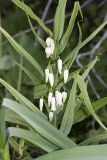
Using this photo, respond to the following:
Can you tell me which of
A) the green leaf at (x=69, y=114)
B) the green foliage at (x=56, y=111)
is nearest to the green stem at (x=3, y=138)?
the green foliage at (x=56, y=111)

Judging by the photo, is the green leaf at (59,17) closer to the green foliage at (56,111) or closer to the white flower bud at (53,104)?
the green foliage at (56,111)

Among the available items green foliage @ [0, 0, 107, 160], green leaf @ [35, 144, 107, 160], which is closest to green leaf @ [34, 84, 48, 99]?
green foliage @ [0, 0, 107, 160]

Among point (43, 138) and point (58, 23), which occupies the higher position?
point (58, 23)

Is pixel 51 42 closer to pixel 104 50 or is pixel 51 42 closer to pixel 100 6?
pixel 104 50

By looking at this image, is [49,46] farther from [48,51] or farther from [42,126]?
[42,126]

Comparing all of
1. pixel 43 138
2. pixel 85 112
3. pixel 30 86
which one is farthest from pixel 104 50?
pixel 43 138

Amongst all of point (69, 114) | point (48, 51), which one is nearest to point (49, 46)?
point (48, 51)

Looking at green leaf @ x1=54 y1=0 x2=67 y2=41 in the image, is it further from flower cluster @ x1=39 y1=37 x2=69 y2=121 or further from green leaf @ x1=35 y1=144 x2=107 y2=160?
green leaf @ x1=35 y1=144 x2=107 y2=160
